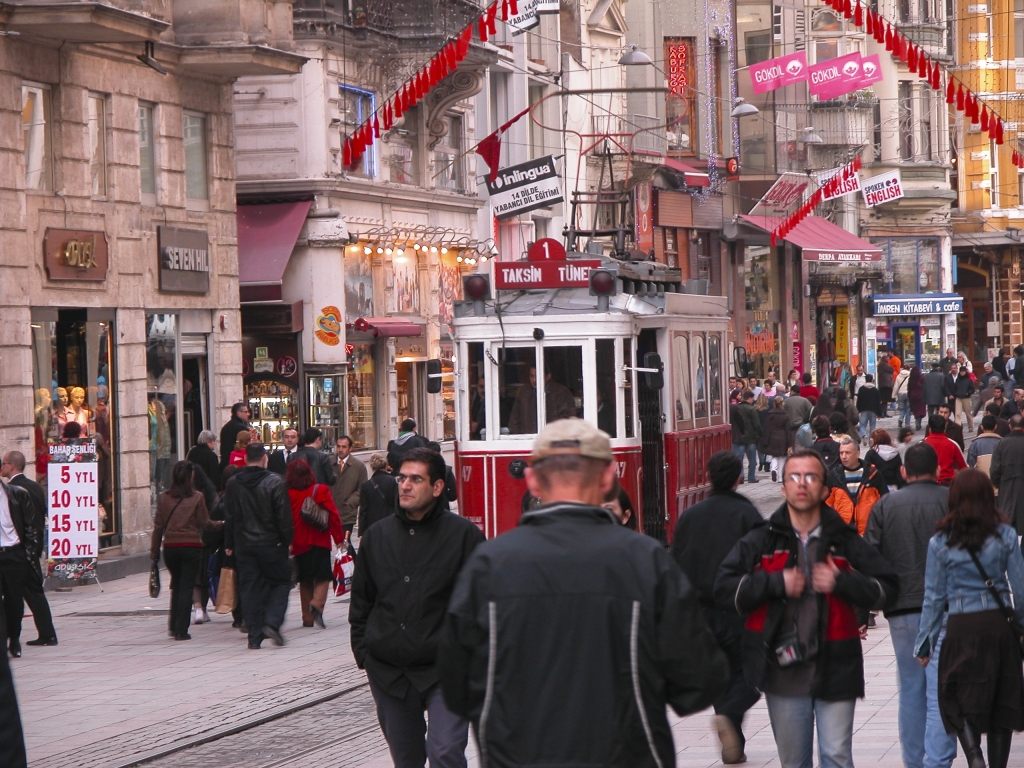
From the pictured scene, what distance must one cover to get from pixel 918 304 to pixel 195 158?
1298 inches

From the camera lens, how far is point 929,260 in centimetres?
5491

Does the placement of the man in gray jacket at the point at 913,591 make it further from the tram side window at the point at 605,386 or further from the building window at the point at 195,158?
the building window at the point at 195,158

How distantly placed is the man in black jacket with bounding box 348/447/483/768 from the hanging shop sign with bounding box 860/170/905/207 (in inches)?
1208

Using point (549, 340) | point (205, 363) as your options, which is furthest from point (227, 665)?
point (205, 363)

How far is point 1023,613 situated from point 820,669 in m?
1.44

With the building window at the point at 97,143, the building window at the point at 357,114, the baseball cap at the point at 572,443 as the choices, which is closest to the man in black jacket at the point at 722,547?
the baseball cap at the point at 572,443

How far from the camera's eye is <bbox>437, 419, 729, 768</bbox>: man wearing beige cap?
4.16 metres

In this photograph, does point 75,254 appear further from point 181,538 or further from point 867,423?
point 867,423

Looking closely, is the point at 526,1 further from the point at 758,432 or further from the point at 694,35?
the point at 694,35

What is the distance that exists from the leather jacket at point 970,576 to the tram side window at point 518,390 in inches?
331

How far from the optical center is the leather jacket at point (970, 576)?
777 cm

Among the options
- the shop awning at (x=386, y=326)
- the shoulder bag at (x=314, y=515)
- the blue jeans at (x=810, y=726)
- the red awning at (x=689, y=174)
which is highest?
the red awning at (x=689, y=174)

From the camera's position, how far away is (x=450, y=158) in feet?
107

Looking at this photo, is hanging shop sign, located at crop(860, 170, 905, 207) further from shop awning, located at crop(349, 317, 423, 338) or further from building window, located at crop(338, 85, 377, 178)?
building window, located at crop(338, 85, 377, 178)
